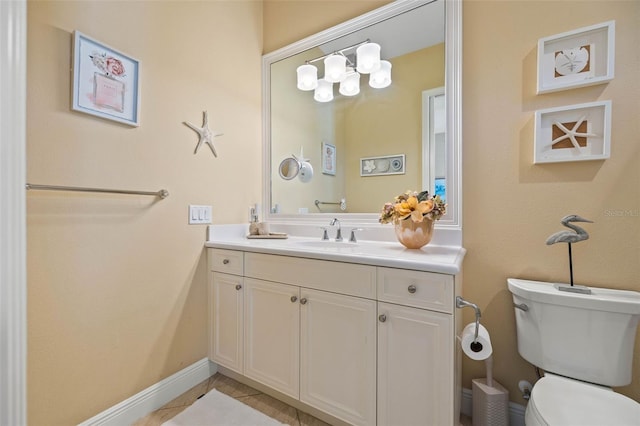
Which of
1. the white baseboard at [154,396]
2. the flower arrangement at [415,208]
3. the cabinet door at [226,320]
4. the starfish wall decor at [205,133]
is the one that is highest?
the starfish wall decor at [205,133]

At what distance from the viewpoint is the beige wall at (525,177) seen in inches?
45.6

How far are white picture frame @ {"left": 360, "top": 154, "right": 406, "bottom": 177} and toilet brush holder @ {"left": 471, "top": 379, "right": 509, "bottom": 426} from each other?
1176 millimetres

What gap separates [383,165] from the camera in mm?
1784

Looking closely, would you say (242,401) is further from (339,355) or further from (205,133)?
(205,133)

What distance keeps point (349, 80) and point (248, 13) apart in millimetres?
957

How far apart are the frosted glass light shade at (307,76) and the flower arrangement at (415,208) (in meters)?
1.14

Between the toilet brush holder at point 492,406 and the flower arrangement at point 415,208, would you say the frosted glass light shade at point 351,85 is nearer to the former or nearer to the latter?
the flower arrangement at point 415,208

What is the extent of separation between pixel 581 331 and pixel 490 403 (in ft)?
1.67

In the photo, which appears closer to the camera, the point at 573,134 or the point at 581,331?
the point at 581,331

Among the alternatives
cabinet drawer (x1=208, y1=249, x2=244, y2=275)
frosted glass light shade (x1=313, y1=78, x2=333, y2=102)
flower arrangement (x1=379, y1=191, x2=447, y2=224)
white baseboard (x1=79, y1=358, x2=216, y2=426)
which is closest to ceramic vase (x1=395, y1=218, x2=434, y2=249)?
flower arrangement (x1=379, y1=191, x2=447, y2=224)

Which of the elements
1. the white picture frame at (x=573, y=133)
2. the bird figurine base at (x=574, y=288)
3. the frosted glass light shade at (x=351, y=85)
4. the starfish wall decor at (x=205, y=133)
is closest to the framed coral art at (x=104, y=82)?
the starfish wall decor at (x=205, y=133)

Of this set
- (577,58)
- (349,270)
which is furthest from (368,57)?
(349,270)

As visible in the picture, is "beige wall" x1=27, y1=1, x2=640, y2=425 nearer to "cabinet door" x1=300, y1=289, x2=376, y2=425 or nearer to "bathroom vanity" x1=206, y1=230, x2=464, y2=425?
"bathroom vanity" x1=206, y1=230, x2=464, y2=425

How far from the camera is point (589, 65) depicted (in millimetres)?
1206
